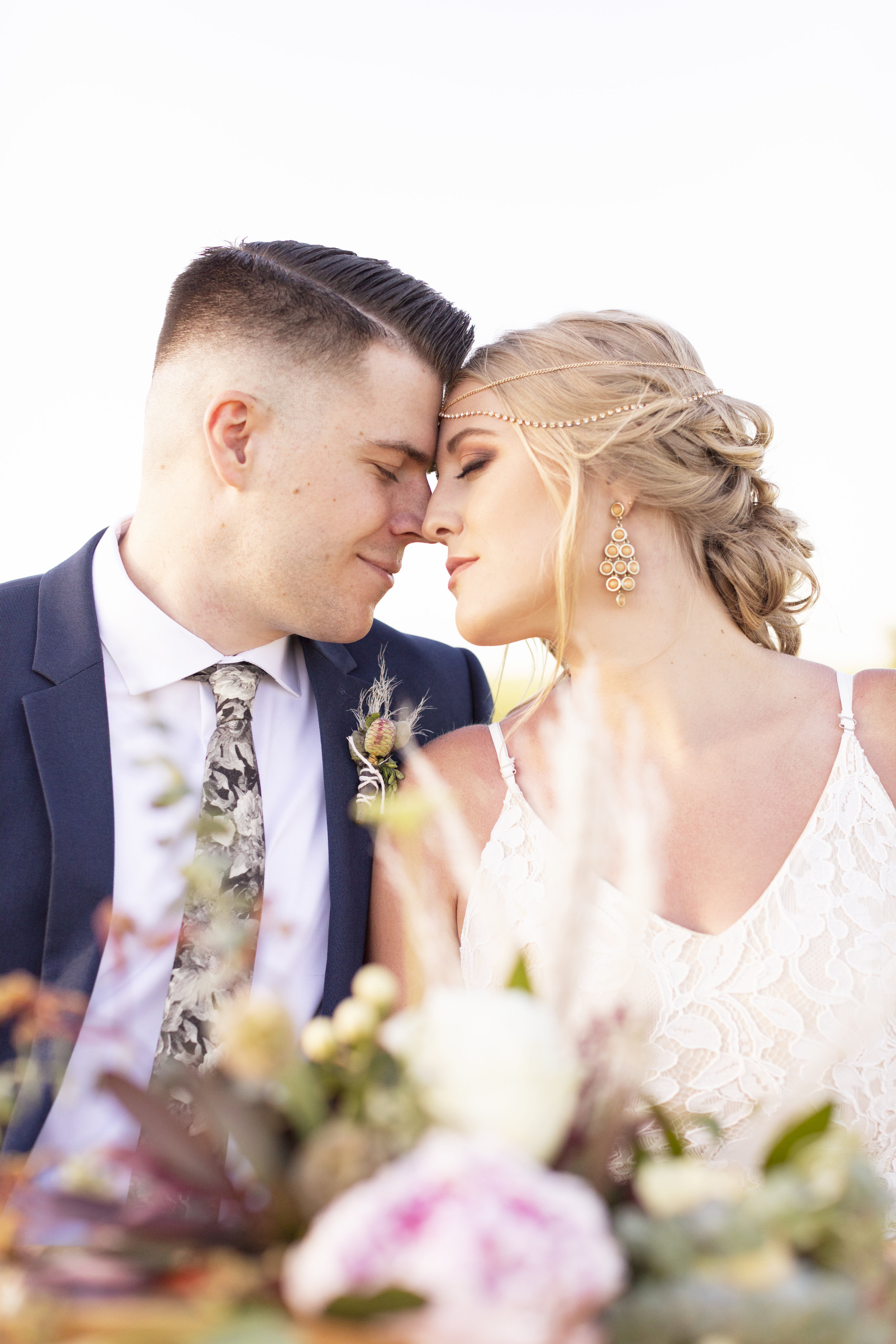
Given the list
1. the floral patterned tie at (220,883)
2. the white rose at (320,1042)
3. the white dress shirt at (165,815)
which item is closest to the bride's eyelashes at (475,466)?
the white dress shirt at (165,815)

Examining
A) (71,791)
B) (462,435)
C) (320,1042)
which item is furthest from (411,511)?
(320,1042)

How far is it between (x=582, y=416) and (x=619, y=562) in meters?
0.41

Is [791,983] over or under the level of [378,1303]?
under

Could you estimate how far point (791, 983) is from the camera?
239 centimetres

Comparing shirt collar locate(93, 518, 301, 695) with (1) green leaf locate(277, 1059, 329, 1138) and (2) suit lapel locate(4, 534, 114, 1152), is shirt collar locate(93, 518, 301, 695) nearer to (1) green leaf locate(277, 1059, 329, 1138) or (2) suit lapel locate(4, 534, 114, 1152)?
(2) suit lapel locate(4, 534, 114, 1152)

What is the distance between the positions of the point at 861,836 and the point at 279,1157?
6.34ft

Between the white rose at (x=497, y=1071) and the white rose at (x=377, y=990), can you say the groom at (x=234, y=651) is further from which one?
the white rose at (x=497, y=1071)

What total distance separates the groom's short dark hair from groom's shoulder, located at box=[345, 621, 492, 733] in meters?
0.90

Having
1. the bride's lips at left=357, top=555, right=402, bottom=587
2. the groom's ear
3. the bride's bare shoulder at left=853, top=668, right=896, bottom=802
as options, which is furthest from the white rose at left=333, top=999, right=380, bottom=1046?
the groom's ear

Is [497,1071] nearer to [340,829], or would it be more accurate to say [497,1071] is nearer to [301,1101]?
[301,1101]

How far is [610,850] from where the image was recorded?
117 cm

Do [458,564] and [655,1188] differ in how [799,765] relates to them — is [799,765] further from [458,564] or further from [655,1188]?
[655,1188]

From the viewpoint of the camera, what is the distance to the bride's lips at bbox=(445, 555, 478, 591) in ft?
9.34

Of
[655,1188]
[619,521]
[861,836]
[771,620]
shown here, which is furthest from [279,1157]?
[771,620]
